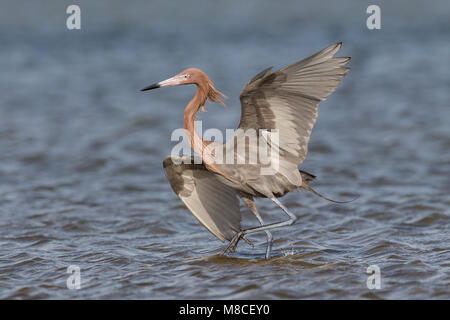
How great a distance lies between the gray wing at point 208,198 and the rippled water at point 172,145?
300 millimetres

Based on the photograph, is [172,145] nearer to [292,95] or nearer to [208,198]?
[208,198]

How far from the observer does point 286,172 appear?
6836 mm

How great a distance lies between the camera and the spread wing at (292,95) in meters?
6.15

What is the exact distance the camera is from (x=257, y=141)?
6641 mm

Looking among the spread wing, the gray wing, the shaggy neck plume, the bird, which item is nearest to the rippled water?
the gray wing

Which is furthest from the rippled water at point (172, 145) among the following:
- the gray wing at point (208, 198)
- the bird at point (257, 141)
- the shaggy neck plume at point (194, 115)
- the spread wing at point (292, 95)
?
the spread wing at point (292, 95)

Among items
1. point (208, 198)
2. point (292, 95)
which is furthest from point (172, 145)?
point (292, 95)

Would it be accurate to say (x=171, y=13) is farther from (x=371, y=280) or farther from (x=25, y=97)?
(x=371, y=280)

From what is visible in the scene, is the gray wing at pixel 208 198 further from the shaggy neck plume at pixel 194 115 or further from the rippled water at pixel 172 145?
the shaggy neck plume at pixel 194 115

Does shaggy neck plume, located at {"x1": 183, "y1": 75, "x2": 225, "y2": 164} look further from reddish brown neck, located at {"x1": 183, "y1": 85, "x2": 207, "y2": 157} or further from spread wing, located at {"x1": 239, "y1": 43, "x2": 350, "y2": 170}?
spread wing, located at {"x1": 239, "y1": 43, "x2": 350, "y2": 170}

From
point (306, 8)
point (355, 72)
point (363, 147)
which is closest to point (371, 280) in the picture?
point (363, 147)

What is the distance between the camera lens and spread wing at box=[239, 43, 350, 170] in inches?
242

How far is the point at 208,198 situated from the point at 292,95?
1.59m

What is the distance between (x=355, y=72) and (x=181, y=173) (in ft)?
31.6
